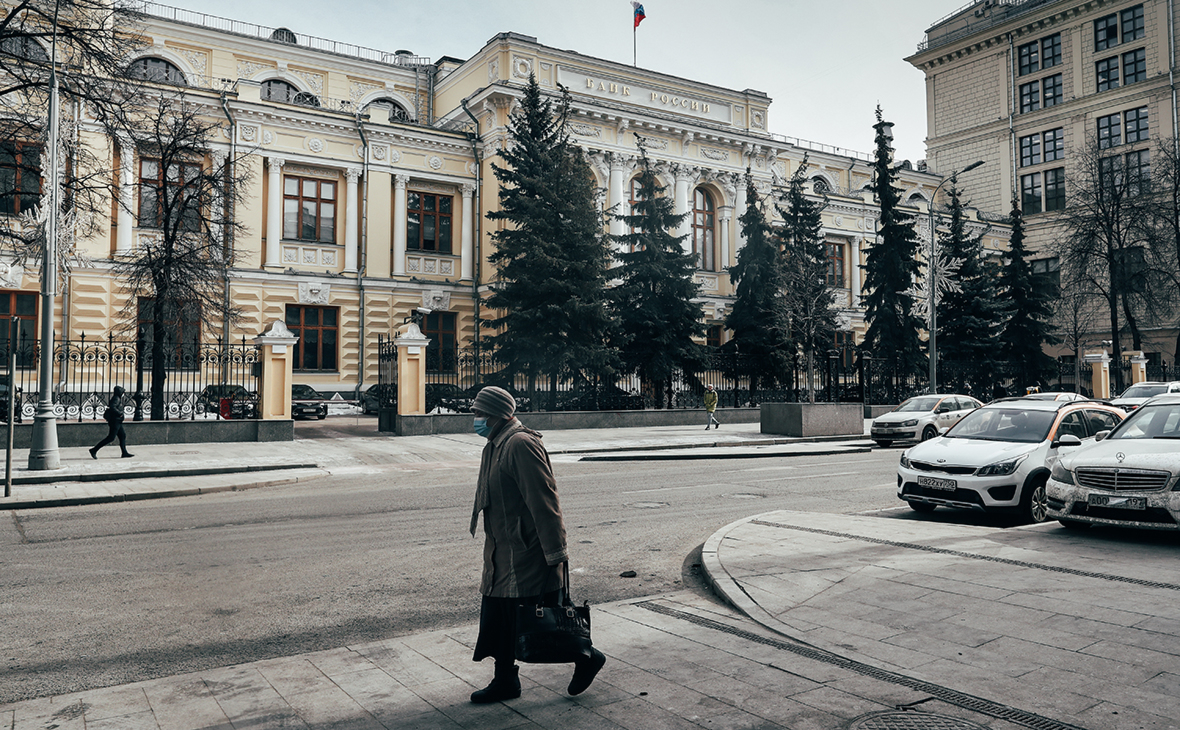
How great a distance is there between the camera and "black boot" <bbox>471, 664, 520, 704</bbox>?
13.6 feet

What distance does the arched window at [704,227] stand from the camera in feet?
158

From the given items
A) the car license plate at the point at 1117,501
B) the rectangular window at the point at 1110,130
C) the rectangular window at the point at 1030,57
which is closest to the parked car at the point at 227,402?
the car license plate at the point at 1117,501

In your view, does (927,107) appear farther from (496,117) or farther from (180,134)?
(180,134)

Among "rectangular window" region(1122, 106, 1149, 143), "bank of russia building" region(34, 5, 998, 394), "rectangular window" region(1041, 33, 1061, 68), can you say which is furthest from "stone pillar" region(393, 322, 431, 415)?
"rectangular window" region(1041, 33, 1061, 68)

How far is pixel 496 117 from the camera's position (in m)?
39.9

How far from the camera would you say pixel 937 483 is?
989 centimetres

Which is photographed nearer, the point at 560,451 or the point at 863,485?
the point at 863,485

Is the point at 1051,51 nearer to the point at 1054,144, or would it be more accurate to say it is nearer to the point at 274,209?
the point at 1054,144

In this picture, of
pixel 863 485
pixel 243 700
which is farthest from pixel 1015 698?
pixel 863 485

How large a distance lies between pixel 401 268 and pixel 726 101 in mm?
21354

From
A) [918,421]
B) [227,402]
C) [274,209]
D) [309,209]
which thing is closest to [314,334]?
[274,209]

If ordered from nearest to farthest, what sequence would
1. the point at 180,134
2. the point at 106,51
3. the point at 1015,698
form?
the point at 1015,698
the point at 106,51
the point at 180,134

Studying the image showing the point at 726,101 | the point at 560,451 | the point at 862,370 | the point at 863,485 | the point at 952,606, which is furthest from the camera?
the point at 726,101

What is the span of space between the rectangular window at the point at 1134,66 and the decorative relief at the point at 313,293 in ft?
187
